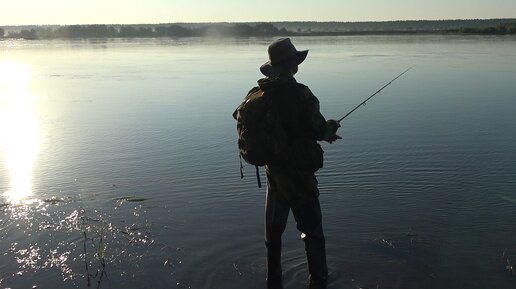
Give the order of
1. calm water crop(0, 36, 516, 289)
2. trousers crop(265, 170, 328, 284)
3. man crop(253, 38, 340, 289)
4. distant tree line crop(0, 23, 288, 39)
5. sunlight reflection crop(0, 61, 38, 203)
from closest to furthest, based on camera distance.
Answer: man crop(253, 38, 340, 289)
trousers crop(265, 170, 328, 284)
calm water crop(0, 36, 516, 289)
sunlight reflection crop(0, 61, 38, 203)
distant tree line crop(0, 23, 288, 39)

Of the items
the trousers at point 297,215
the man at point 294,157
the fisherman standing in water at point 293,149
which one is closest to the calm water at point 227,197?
the trousers at point 297,215

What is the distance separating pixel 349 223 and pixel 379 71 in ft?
51.5

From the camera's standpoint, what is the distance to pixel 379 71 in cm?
2094

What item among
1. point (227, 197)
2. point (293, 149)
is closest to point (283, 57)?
point (293, 149)

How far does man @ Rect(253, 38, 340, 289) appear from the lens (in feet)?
13.4

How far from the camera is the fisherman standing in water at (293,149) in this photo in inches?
161

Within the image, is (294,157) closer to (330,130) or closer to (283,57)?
(330,130)

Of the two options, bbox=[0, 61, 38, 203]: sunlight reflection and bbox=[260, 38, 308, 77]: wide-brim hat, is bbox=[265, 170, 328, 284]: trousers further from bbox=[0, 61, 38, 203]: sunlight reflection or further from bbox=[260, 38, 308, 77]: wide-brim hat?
bbox=[0, 61, 38, 203]: sunlight reflection

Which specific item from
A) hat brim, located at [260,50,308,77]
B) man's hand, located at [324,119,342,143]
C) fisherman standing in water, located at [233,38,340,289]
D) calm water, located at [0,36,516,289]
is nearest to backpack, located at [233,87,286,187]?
fisherman standing in water, located at [233,38,340,289]

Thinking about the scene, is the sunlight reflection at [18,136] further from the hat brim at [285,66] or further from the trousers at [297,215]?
the hat brim at [285,66]

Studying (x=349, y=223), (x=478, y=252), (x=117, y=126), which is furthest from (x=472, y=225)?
(x=117, y=126)

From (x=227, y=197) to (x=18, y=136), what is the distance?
605cm

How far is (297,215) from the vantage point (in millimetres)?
4387

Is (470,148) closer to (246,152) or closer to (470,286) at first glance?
(470,286)
